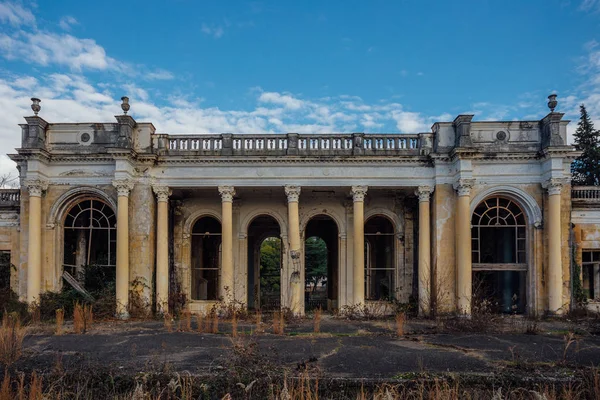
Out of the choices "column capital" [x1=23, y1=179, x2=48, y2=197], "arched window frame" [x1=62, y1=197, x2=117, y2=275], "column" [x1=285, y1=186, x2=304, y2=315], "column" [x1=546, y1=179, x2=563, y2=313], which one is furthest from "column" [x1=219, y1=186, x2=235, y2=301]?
"column" [x1=546, y1=179, x2=563, y2=313]

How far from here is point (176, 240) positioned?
17359 mm

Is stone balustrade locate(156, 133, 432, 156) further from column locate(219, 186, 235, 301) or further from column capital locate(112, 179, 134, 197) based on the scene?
column capital locate(112, 179, 134, 197)

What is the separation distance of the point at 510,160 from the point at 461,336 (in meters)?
7.08

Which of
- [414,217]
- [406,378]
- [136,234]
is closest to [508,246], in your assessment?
[414,217]

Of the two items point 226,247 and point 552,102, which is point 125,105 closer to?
point 226,247

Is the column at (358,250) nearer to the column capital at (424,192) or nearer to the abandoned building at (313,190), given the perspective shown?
the abandoned building at (313,190)

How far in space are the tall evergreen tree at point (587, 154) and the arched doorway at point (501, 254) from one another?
11461 mm

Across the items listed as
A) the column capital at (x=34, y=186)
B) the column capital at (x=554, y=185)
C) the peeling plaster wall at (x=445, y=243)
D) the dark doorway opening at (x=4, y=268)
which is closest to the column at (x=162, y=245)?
the column capital at (x=34, y=186)

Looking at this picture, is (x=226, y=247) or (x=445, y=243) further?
(x=226, y=247)

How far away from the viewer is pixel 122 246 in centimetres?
1506

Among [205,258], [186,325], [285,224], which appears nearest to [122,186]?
[186,325]

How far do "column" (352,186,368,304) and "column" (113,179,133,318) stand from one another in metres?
8.01

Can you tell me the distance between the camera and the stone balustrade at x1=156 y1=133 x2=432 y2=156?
1579cm

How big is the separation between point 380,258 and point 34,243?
565 inches
